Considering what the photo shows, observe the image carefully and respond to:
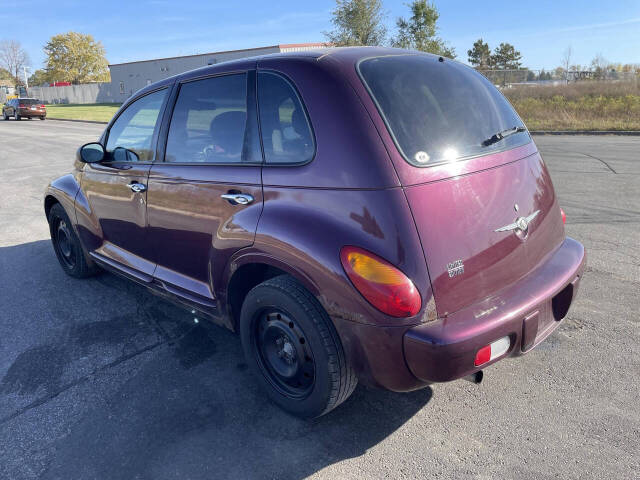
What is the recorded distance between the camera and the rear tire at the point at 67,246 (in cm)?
448

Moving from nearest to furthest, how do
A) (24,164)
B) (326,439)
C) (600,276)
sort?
(326,439), (600,276), (24,164)

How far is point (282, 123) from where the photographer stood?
251 centimetres

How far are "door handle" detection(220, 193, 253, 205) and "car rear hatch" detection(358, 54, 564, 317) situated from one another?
32.7 inches

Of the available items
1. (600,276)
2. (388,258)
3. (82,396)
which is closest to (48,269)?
(82,396)

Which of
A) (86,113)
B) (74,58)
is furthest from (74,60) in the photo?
(86,113)

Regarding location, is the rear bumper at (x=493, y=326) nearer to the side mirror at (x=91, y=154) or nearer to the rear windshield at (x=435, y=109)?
the rear windshield at (x=435, y=109)

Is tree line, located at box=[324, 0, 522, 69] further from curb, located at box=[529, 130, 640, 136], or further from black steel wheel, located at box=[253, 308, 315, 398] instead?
black steel wheel, located at box=[253, 308, 315, 398]

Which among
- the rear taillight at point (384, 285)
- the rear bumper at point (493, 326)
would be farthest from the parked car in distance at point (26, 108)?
the rear bumper at point (493, 326)

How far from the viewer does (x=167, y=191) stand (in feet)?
10.2

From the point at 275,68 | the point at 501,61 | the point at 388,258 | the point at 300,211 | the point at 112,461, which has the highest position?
the point at 501,61

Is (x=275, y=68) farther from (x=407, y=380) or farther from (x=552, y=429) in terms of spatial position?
(x=552, y=429)

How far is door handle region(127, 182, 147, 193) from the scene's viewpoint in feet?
10.9

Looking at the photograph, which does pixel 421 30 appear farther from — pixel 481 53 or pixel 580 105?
pixel 481 53

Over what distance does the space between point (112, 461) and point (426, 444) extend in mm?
1550
